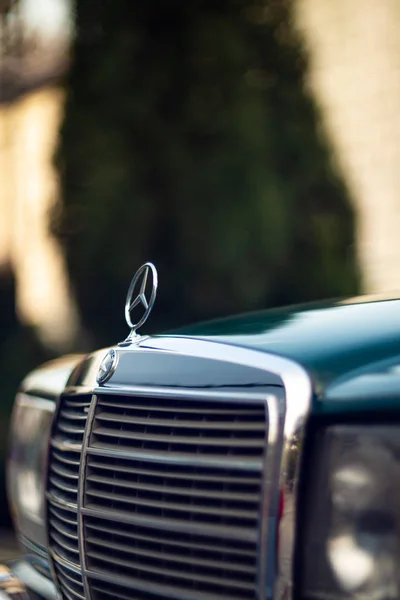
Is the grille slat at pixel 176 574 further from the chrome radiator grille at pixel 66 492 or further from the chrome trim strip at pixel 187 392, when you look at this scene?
the chrome trim strip at pixel 187 392

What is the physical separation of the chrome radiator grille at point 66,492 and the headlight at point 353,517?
2.50ft

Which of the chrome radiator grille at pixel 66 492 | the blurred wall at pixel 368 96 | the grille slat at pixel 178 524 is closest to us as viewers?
the grille slat at pixel 178 524

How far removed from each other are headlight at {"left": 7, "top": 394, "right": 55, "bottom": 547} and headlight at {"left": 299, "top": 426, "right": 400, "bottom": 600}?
1.08 m

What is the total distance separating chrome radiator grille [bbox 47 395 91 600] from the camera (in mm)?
2219

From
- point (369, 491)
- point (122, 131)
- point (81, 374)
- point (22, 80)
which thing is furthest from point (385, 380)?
point (22, 80)

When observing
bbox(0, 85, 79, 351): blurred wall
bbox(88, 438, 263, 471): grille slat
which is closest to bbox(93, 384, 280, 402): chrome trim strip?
bbox(88, 438, 263, 471): grille slat

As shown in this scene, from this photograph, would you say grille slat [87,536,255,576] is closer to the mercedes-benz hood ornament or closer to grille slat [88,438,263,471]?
grille slat [88,438,263,471]

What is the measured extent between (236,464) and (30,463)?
44.5 inches

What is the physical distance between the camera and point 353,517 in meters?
1.57

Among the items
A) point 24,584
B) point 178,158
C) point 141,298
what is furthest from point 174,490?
point 178,158

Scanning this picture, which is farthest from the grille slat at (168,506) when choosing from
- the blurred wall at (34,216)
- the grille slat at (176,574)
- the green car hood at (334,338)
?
the blurred wall at (34,216)

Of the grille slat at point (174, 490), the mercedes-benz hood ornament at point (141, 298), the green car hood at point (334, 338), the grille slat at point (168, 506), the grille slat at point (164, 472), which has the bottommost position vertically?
the grille slat at point (168, 506)

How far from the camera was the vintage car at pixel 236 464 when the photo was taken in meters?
1.57

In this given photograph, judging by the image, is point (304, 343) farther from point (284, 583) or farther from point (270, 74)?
point (270, 74)
